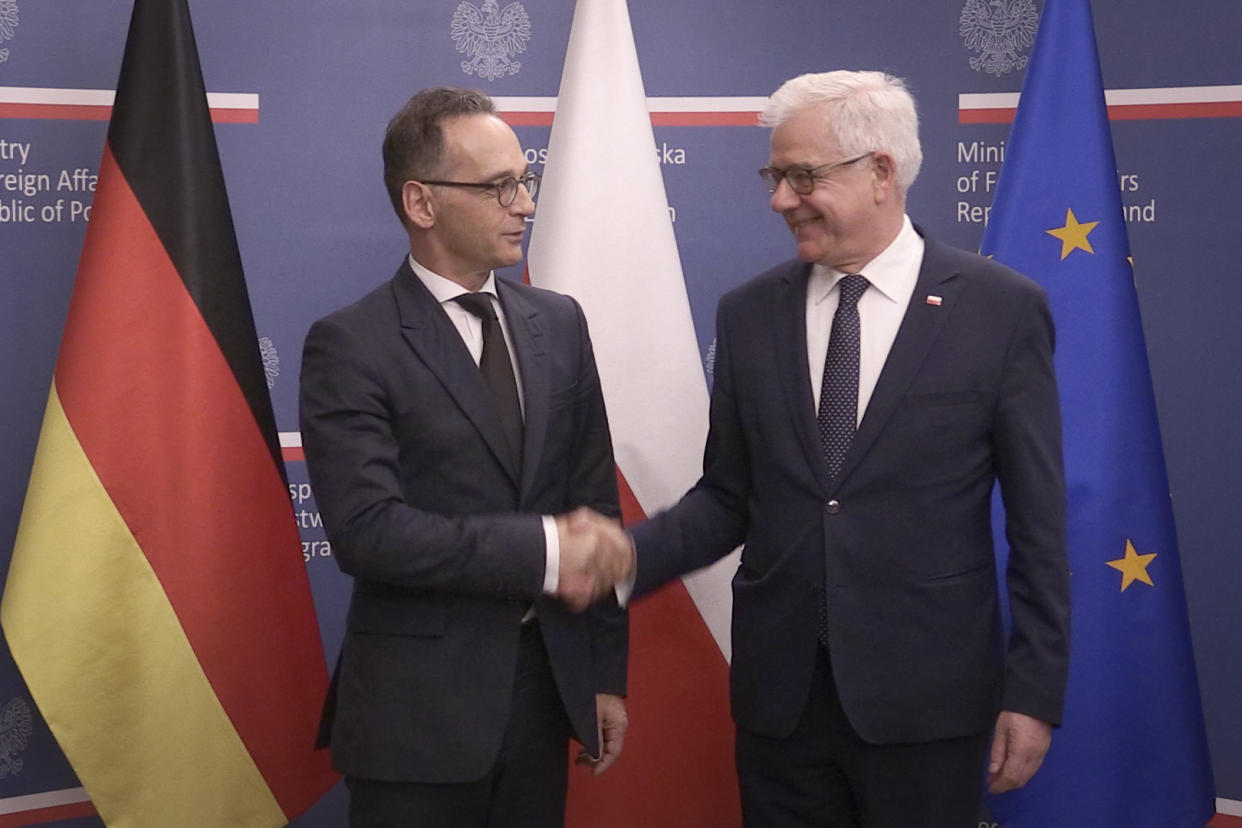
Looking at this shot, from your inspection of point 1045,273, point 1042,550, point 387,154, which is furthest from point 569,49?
point 1042,550

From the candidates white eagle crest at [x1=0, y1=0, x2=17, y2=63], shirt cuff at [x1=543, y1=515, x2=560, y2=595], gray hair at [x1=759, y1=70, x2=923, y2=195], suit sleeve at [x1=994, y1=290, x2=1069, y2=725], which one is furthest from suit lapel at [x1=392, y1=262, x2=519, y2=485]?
white eagle crest at [x1=0, y1=0, x2=17, y2=63]

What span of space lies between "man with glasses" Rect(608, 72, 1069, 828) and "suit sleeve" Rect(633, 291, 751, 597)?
106mm

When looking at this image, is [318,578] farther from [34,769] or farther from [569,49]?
[569,49]

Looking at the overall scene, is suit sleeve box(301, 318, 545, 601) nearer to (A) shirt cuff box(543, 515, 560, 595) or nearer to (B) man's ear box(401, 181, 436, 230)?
(A) shirt cuff box(543, 515, 560, 595)

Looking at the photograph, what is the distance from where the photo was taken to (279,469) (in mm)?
2936

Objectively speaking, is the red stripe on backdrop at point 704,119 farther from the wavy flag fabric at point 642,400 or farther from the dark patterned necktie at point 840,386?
the dark patterned necktie at point 840,386

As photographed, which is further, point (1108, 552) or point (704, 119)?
point (704, 119)

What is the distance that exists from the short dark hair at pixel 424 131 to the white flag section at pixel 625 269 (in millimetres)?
632

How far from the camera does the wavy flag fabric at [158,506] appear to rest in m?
2.73

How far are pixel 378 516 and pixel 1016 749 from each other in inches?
45.5

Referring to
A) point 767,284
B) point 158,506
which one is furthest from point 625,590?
point 158,506

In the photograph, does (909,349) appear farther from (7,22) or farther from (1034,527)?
(7,22)

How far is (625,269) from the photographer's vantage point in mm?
3029

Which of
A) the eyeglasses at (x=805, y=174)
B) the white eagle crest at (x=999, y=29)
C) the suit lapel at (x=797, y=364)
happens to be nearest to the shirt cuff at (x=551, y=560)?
the suit lapel at (x=797, y=364)
